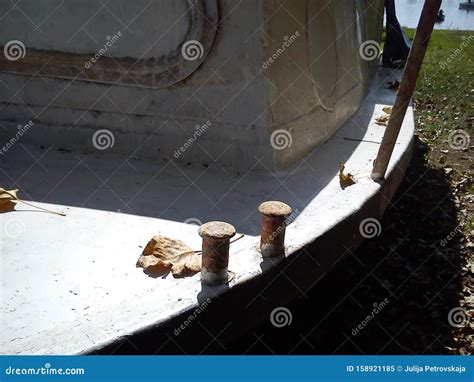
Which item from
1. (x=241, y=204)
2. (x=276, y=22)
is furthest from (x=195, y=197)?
(x=276, y=22)

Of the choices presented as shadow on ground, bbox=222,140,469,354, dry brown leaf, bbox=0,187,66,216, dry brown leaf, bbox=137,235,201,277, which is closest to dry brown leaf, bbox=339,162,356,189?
shadow on ground, bbox=222,140,469,354

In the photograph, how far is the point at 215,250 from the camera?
105 inches

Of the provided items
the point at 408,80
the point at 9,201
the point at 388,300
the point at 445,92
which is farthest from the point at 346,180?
the point at 445,92

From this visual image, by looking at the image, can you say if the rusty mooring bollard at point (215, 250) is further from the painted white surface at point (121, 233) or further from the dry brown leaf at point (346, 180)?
the dry brown leaf at point (346, 180)

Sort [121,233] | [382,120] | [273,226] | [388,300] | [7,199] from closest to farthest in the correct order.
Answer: [273,226] < [121,233] < [7,199] < [388,300] < [382,120]

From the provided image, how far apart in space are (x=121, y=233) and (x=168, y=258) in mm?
488

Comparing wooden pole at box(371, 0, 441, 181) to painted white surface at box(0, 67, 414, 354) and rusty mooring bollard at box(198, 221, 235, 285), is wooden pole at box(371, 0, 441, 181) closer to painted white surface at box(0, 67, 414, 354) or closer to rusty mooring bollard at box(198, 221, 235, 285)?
painted white surface at box(0, 67, 414, 354)

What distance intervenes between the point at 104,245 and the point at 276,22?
6.25 feet

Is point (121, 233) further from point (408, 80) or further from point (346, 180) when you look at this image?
point (408, 80)

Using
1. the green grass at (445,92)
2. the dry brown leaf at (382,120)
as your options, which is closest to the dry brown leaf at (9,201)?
the dry brown leaf at (382,120)

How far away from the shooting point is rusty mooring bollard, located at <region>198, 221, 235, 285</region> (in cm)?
263

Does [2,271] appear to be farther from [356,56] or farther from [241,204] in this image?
[356,56]

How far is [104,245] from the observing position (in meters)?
3.29

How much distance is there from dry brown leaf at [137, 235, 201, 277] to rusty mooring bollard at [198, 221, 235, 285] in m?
0.19
